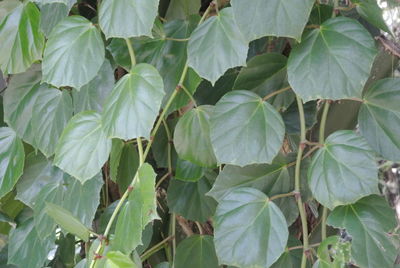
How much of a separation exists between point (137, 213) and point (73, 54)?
0.63ft

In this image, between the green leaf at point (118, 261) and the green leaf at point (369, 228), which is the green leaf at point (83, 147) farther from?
the green leaf at point (369, 228)

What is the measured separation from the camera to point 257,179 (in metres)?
0.61

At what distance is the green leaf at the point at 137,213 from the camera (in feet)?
1.73

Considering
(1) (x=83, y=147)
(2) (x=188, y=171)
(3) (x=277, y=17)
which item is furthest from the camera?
(2) (x=188, y=171)

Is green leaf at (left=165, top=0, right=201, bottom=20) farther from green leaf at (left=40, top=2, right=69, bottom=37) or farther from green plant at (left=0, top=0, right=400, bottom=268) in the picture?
green leaf at (left=40, top=2, right=69, bottom=37)

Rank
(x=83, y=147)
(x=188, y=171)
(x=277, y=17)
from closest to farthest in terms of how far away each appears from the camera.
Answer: (x=277, y=17) → (x=83, y=147) → (x=188, y=171)

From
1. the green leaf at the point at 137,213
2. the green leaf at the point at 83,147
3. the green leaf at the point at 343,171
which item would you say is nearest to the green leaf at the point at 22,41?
the green leaf at the point at 83,147

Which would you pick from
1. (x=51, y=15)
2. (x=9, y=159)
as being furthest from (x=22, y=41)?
(x=9, y=159)

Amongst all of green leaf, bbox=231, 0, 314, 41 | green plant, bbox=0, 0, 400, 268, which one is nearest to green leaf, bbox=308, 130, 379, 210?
green plant, bbox=0, 0, 400, 268

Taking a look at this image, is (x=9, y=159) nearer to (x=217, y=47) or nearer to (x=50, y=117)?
(x=50, y=117)

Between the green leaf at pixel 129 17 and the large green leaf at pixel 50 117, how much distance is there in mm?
186

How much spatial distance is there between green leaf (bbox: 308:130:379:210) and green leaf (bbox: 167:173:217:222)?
0.21 metres

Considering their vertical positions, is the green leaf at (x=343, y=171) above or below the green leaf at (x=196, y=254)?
above

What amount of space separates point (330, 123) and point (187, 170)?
20cm
